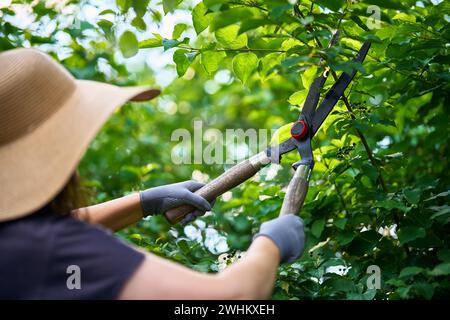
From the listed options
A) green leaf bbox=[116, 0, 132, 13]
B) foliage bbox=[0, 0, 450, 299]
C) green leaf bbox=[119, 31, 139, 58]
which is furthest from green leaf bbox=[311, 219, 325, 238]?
green leaf bbox=[116, 0, 132, 13]

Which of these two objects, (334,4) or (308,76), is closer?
(334,4)

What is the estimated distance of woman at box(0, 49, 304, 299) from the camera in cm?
135

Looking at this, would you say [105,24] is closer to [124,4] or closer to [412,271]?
[124,4]

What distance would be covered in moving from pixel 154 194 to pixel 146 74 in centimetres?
538

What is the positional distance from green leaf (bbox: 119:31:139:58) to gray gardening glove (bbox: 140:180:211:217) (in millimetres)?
483

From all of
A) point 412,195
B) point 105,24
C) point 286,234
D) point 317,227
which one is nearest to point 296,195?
point 286,234

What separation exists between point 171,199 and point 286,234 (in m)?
0.61

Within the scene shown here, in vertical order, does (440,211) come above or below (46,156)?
below

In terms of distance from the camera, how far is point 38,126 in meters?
1.47

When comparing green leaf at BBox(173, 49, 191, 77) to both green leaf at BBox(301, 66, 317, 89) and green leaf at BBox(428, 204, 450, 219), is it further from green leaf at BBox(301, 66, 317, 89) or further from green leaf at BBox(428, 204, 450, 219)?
green leaf at BBox(428, 204, 450, 219)

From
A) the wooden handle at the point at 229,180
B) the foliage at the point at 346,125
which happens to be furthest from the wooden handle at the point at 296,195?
the foliage at the point at 346,125

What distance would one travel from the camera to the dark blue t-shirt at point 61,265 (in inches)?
52.8

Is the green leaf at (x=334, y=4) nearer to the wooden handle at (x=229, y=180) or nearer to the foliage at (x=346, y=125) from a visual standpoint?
the foliage at (x=346, y=125)

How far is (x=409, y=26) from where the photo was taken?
2311mm
